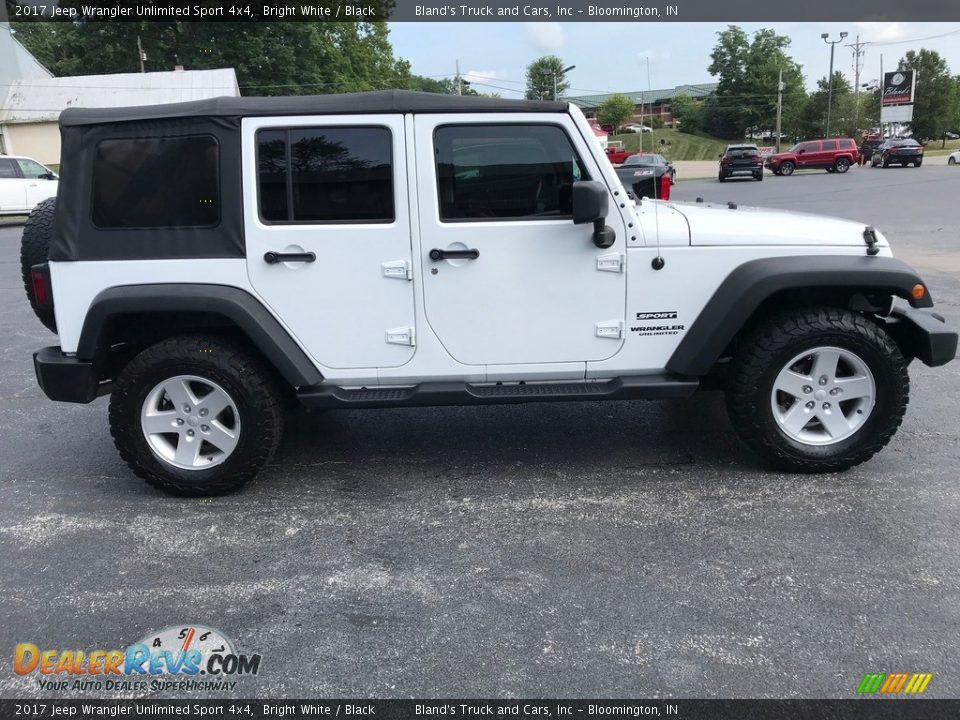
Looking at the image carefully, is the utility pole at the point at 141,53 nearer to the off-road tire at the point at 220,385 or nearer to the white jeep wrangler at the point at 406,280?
the white jeep wrangler at the point at 406,280

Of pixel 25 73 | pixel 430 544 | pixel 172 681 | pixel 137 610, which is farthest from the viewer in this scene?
pixel 25 73

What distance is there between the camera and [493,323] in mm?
3855

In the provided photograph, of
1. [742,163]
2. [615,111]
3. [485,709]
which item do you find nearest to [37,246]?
[485,709]

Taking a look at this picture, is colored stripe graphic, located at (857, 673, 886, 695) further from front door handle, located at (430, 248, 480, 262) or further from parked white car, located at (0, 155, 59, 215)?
parked white car, located at (0, 155, 59, 215)

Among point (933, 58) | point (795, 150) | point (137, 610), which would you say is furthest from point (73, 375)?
point (933, 58)

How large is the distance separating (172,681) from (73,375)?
189 cm

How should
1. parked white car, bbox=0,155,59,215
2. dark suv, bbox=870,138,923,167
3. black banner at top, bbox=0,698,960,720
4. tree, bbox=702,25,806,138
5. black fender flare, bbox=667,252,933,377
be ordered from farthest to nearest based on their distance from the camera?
tree, bbox=702,25,806,138
dark suv, bbox=870,138,923,167
parked white car, bbox=0,155,59,215
black fender flare, bbox=667,252,933,377
black banner at top, bbox=0,698,960,720

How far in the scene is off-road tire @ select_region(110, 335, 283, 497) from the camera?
3799 mm

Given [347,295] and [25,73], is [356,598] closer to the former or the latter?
[347,295]

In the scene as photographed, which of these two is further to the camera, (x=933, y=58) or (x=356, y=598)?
(x=933, y=58)

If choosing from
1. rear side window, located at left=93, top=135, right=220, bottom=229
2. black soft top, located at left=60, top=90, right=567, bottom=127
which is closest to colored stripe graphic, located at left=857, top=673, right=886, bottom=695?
black soft top, located at left=60, top=90, right=567, bottom=127

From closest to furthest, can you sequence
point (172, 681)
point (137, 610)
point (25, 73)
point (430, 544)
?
point (172, 681), point (137, 610), point (430, 544), point (25, 73)

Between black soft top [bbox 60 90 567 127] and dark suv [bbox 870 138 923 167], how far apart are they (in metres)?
41.5

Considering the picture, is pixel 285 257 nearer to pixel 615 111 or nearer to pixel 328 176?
pixel 328 176
